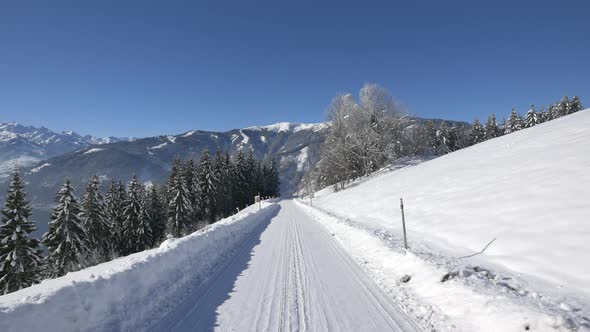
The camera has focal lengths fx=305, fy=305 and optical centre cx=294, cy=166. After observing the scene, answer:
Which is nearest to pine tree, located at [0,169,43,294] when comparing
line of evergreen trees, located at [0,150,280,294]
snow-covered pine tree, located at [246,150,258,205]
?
line of evergreen trees, located at [0,150,280,294]

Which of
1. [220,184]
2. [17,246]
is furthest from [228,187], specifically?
[17,246]

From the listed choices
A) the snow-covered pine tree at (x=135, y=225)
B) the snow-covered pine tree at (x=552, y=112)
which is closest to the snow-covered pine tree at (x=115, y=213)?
the snow-covered pine tree at (x=135, y=225)

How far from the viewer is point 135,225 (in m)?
41.0

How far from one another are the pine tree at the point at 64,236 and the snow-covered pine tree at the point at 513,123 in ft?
272

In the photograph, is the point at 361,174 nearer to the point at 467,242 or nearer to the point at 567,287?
the point at 467,242

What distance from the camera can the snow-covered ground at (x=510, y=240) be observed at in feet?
15.9

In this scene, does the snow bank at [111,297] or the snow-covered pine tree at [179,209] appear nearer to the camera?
the snow bank at [111,297]

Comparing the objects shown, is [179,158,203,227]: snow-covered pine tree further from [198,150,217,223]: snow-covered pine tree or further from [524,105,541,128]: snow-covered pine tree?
[524,105,541,128]: snow-covered pine tree

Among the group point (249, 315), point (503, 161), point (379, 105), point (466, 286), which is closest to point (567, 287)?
point (466, 286)

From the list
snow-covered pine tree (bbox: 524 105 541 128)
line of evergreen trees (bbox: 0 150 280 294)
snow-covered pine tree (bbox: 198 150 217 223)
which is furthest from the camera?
snow-covered pine tree (bbox: 524 105 541 128)

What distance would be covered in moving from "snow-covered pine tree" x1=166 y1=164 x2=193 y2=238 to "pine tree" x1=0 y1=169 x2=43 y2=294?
21.2 m

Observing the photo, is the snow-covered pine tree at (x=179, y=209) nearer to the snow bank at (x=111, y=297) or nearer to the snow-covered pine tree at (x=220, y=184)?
the snow-covered pine tree at (x=220, y=184)

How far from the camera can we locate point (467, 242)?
9797 mm

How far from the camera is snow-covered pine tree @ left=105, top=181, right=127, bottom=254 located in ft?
133
